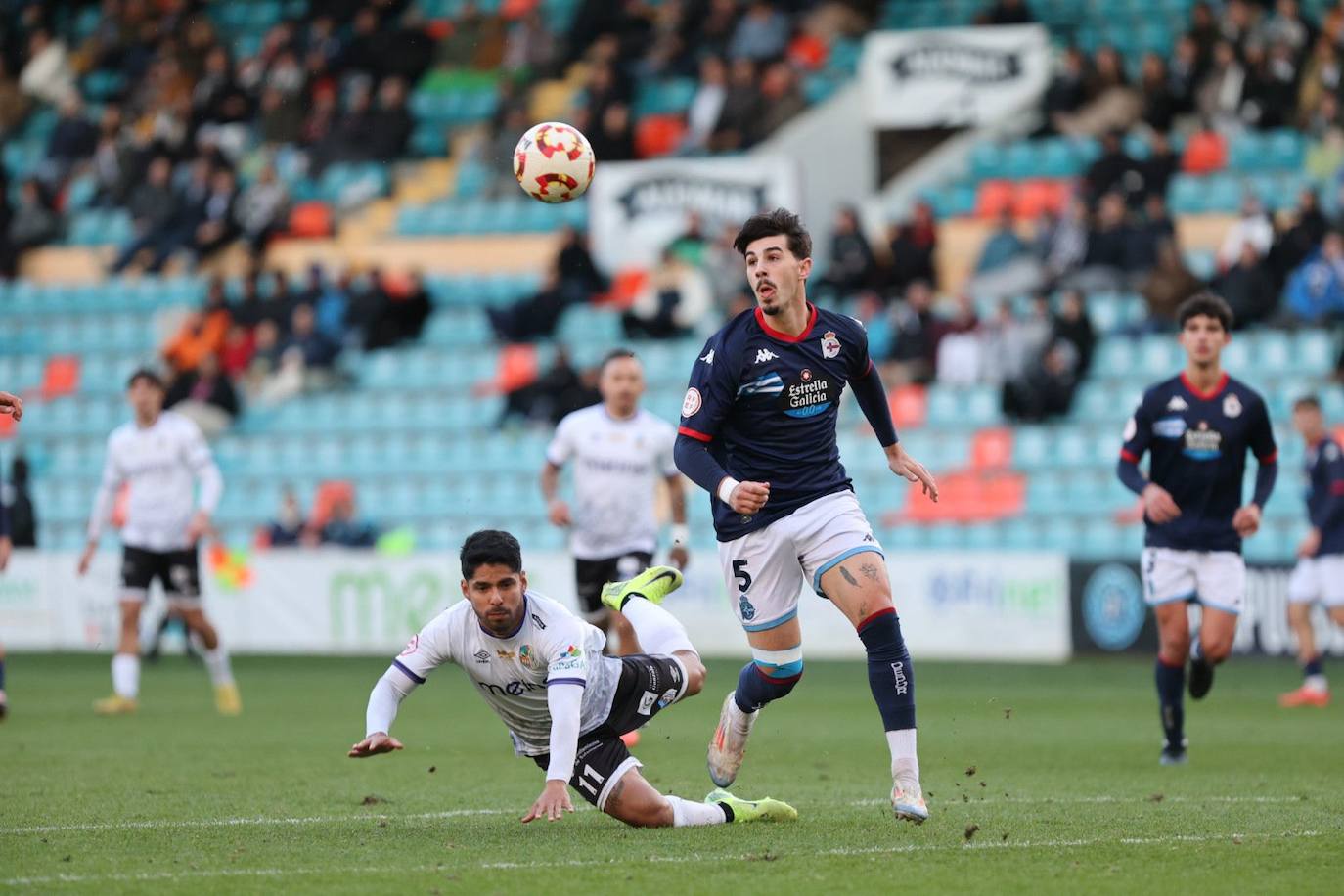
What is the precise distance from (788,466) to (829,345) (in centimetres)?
56

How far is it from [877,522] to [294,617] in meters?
6.66

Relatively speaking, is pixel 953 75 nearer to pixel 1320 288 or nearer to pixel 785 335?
pixel 1320 288

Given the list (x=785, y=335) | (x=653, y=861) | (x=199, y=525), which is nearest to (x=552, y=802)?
(x=653, y=861)

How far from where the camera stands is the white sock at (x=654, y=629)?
903 cm

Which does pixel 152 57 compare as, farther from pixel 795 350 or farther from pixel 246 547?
pixel 795 350

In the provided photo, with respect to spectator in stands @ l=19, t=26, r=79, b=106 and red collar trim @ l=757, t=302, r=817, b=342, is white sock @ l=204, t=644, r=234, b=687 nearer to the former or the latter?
red collar trim @ l=757, t=302, r=817, b=342

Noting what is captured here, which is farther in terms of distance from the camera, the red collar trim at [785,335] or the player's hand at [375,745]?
the red collar trim at [785,335]

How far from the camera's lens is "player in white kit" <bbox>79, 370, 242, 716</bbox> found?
1551 centimetres

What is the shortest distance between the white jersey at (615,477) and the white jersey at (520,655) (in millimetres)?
5291

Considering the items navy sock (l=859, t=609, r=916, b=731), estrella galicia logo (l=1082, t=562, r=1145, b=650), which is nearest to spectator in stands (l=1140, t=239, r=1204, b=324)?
estrella galicia logo (l=1082, t=562, r=1145, b=650)

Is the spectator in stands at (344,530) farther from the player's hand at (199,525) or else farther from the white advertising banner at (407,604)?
the player's hand at (199,525)

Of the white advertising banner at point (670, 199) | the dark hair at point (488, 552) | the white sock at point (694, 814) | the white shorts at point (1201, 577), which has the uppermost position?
the white advertising banner at point (670, 199)

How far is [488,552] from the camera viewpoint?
25.2 feet

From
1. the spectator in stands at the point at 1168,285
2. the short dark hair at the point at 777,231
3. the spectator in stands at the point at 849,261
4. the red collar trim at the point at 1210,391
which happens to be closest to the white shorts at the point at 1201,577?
the red collar trim at the point at 1210,391
